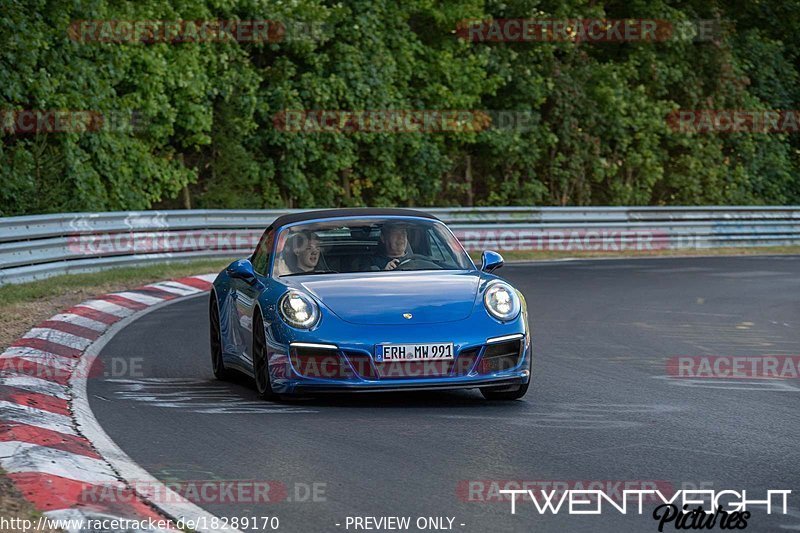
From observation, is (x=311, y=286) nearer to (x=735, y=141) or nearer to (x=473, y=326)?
(x=473, y=326)

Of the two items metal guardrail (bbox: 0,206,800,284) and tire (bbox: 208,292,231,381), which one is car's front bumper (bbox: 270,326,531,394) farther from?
metal guardrail (bbox: 0,206,800,284)

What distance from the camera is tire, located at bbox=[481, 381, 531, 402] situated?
29.8ft

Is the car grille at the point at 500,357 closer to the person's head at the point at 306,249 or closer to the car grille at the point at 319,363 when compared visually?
the car grille at the point at 319,363

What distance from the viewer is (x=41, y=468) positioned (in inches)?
258

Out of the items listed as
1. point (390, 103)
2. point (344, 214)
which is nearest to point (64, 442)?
point (344, 214)

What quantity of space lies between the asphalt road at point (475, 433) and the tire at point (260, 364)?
100 mm

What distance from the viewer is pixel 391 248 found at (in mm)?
10070

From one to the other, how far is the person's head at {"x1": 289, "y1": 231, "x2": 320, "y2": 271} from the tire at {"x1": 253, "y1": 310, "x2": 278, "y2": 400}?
2.08ft

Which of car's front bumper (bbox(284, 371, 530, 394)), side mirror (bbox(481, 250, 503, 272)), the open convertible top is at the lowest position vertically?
car's front bumper (bbox(284, 371, 530, 394))

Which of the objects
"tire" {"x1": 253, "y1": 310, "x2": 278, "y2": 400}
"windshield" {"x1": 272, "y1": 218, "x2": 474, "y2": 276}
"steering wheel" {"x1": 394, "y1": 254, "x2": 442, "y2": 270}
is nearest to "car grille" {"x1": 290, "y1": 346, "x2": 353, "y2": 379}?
"tire" {"x1": 253, "y1": 310, "x2": 278, "y2": 400}

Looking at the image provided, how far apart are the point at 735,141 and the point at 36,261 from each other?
A: 961 inches

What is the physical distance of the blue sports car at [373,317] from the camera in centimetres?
869

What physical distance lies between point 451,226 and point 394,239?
17.7 m

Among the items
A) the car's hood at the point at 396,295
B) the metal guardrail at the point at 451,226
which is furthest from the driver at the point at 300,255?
the metal guardrail at the point at 451,226
